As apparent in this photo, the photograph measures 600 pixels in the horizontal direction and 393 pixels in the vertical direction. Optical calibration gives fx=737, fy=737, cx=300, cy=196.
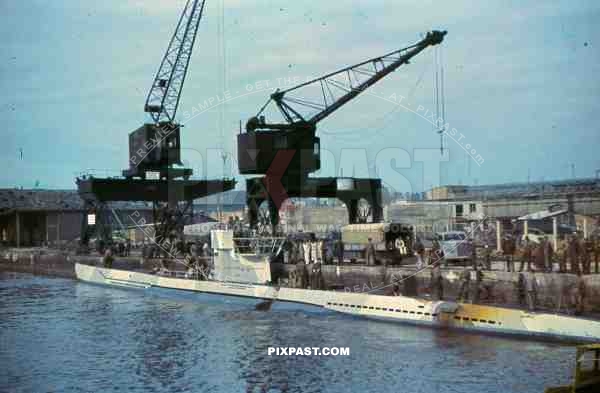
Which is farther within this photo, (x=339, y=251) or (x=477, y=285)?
(x=339, y=251)

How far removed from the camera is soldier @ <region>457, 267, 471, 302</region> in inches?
1082

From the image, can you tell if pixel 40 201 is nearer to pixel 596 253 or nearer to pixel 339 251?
pixel 339 251

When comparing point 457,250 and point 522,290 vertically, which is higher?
point 457,250

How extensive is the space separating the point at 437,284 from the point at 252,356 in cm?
924

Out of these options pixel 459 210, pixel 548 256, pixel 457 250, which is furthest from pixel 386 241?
pixel 459 210

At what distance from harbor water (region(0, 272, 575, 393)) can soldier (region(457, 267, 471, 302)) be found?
3.22 metres

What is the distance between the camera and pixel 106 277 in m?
46.0

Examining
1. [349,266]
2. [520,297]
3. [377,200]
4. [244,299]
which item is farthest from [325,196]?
[520,297]

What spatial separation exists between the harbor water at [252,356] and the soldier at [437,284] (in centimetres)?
299

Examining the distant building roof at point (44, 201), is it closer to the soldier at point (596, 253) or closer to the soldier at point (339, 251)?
the soldier at point (339, 251)

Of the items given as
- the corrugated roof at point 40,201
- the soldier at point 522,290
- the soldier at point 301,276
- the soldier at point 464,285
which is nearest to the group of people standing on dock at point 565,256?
the soldier at point 522,290

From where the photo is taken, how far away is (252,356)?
22.3 m

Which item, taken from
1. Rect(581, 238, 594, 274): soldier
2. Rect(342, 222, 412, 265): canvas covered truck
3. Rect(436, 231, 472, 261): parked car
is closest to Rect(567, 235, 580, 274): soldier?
Rect(581, 238, 594, 274): soldier

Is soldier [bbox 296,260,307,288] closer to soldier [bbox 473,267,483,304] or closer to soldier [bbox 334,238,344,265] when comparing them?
soldier [bbox 334,238,344,265]
